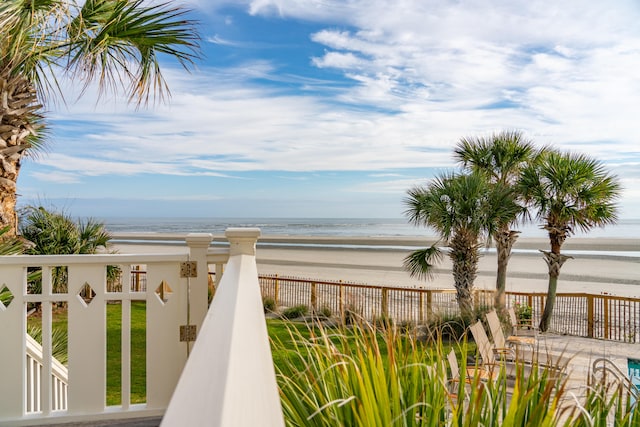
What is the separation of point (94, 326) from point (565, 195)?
13920 millimetres

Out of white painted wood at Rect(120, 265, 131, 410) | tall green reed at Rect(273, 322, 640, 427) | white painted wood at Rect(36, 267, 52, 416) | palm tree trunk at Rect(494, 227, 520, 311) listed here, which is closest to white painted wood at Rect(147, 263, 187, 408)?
white painted wood at Rect(120, 265, 131, 410)

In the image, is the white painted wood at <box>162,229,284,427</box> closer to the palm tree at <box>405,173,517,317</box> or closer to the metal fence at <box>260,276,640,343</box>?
the metal fence at <box>260,276,640,343</box>

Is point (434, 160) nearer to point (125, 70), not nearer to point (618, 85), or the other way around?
point (618, 85)

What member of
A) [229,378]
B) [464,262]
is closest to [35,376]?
[229,378]

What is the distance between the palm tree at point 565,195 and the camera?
45.8 ft

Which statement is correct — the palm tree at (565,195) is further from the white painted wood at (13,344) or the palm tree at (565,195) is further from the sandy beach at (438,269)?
the white painted wood at (13,344)

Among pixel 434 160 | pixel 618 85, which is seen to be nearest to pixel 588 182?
pixel 618 85

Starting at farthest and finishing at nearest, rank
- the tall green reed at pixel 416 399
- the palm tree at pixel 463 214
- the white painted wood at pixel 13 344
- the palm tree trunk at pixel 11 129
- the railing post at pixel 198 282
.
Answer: the palm tree at pixel 463 214, the palm tree trunk at pixel 11 129, the railing post at pixel 198 282, the white painted wood at pixel 13 344, the tall green reed at pixel 416 399

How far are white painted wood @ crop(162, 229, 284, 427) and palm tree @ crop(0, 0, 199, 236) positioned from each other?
5.41m

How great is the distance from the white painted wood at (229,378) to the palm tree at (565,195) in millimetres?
14639

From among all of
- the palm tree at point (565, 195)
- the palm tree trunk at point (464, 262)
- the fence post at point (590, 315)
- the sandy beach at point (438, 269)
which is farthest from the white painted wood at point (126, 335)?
the sandy beach at point (438, 269)

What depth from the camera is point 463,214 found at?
1350cm

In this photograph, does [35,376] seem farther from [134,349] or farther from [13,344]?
[134,349]

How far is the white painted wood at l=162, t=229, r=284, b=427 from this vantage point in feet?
1.79
